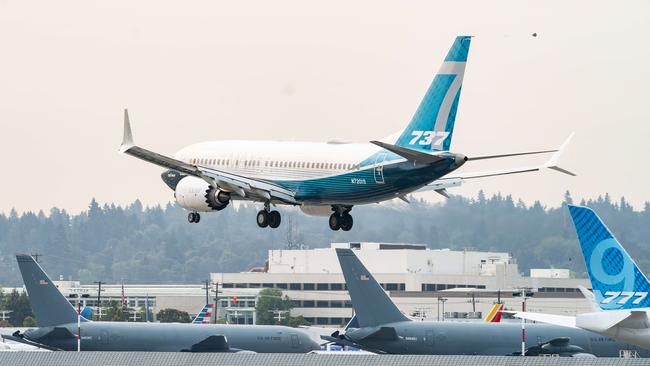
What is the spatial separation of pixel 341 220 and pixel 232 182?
21.7 feet

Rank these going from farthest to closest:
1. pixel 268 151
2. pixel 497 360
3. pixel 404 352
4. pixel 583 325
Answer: pixel 404 352 < pixel 268 151 < pixel 497 360 < pixel 583 325

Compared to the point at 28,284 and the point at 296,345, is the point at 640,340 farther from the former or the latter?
the point at 28,284

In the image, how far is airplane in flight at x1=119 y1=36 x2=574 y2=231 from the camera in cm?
8444

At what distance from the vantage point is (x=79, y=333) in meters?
101

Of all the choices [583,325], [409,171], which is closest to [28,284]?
[409,171]

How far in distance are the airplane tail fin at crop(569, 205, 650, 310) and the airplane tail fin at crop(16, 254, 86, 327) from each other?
4646cm

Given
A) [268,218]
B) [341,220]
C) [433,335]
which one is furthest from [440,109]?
[433,335]

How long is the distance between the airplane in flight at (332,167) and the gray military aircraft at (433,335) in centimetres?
1234

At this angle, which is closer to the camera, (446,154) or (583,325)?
(583,325)

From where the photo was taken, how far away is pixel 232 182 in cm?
8838

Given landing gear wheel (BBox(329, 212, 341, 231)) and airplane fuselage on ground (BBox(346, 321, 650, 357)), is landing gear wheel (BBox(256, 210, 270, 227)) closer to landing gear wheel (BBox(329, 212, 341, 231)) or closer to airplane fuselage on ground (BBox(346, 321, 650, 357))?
landing gear wheel (BBox(329, 212, 341, 231))

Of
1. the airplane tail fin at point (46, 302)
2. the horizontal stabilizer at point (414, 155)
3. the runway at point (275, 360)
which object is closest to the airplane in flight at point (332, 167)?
the horizontal stabilizer at point (414, 155)

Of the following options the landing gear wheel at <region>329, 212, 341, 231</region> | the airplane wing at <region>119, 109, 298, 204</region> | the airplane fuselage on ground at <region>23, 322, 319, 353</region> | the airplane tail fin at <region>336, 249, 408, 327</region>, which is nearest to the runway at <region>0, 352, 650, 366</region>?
the landing gear wheel at <region>329, 212, 341, 231</region>

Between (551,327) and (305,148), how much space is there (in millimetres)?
26481
